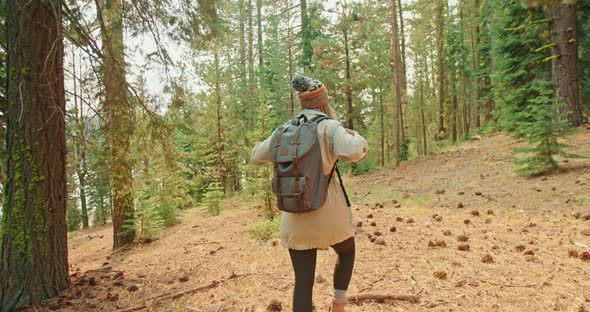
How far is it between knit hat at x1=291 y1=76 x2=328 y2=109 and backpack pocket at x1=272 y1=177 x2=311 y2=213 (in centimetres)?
59

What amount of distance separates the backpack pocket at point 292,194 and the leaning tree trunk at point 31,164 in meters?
3.35

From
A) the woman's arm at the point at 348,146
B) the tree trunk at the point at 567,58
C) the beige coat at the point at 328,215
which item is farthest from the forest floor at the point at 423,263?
the tree trunk at the point at 567,58

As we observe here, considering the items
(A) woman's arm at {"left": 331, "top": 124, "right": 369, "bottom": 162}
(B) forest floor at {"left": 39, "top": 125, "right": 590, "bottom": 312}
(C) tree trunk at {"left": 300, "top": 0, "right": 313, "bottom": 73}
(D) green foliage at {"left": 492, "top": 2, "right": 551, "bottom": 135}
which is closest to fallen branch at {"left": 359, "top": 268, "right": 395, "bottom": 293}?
(B) forest floor at {"left": 39, "top": 125, "right": 590, "bottom": 312}

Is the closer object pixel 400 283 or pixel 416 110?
pixel 400 283

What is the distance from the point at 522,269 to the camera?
11.3 feet

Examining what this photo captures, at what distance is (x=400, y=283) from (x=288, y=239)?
180cm

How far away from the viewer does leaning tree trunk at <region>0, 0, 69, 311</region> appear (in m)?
3.84

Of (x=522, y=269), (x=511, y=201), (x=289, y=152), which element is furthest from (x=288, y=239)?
(x=511, y=201)

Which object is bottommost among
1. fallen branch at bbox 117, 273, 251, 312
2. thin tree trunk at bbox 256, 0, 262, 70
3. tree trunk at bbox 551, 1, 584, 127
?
fallen branch at bbox 117, 273, 251, 312

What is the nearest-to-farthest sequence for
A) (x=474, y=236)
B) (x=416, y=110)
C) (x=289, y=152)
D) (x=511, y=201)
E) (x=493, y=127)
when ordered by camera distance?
(x=289, y=152), (x=474, y=236), (x=511, y=201), (x=493, y=127), (x=416, y=110)

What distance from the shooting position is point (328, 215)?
215cm

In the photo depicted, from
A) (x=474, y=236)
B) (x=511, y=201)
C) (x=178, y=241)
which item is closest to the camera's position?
(x=474, y=236)

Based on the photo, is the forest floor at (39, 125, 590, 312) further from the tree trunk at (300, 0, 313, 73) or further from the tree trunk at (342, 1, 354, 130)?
the tree trunk at (300, 0, 313, 73)

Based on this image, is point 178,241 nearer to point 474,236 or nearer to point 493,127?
point 474,236
